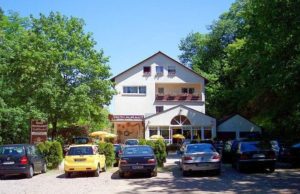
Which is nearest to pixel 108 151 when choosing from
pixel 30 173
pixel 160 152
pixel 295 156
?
pixel 160 152

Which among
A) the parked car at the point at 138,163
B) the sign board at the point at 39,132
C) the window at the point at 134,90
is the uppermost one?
the window at the point at 134,90

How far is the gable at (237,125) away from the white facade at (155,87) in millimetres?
3808

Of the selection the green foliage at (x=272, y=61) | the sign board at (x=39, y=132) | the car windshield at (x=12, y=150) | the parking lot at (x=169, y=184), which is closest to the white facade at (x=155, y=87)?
the green foliage at (x=272, y=61)

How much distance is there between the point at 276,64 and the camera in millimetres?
26922

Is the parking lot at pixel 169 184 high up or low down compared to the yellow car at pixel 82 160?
down

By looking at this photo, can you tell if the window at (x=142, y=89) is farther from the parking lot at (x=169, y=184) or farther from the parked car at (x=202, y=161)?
the parked car at (x=202, y=161)

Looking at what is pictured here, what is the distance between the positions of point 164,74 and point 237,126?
36.3 feet

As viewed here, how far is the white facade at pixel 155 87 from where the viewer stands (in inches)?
2251

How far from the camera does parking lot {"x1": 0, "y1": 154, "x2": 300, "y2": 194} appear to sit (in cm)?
1566

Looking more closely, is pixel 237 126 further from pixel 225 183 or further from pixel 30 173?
pixel 225 183

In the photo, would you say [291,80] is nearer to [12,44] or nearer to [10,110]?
[10,110]

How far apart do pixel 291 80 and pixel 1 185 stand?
17641 mm

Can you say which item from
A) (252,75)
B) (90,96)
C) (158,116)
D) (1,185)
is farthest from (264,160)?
(158,116)

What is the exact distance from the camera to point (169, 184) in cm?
1759
